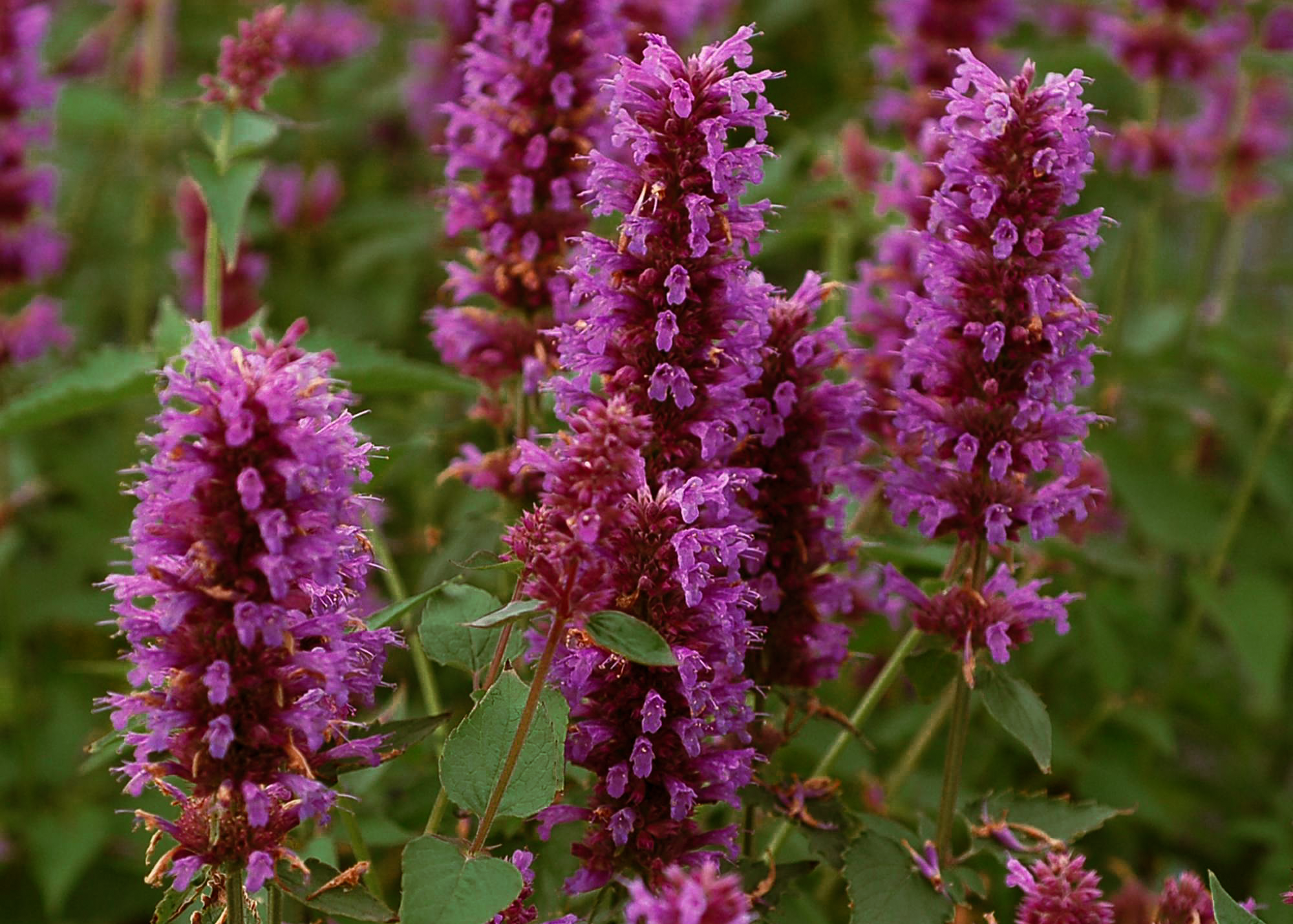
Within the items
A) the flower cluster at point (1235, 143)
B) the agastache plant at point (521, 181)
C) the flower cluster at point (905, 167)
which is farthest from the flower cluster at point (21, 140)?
the flower cluster at point (1235, 143)

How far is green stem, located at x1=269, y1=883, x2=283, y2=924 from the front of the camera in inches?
68.7

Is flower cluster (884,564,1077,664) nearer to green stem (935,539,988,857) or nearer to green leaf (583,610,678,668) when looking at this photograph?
green stem (935,539,988,857)

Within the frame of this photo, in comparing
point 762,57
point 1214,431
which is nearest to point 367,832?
point 1214,431

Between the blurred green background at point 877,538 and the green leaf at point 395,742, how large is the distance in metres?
0.66

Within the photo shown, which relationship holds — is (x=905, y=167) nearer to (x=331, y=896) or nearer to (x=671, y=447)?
(x=671, y=447)

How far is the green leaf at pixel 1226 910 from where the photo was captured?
173 cm

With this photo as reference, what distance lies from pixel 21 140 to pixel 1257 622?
11.4ft

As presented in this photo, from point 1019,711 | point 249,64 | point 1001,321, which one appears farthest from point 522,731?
point 249,64

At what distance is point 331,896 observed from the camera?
1.73m

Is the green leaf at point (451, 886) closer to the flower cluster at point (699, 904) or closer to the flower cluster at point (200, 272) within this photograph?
the flower cluster at point (699, 904)

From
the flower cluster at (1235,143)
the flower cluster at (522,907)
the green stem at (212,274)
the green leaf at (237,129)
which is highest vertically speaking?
the flower cluster at (1235,143)

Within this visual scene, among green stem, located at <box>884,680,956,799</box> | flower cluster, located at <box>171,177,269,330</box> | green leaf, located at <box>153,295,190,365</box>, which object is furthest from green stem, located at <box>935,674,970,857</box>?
flower cluster, located at <box>171,177,269,330</box>

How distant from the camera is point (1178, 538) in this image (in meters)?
3.91

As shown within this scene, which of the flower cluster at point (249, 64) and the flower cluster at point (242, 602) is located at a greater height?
the flower cluster at point (249, 64)
